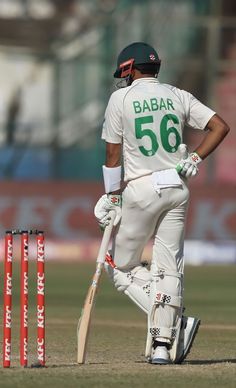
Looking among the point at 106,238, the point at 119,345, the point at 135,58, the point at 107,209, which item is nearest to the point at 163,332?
the point at 106,238

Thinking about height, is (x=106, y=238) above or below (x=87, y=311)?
above

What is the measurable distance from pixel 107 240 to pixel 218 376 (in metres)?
0.98

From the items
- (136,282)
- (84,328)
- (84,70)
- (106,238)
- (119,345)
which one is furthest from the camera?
(84,70)

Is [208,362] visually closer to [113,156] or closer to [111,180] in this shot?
[111,180]

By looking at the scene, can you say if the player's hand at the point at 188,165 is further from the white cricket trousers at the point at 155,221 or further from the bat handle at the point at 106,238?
the bat handle at the point at 106,238

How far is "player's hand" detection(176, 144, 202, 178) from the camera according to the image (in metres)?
6.73

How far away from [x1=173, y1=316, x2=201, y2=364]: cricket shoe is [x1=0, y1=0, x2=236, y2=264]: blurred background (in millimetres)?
15379

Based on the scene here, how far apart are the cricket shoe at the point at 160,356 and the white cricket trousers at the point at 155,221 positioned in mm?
404

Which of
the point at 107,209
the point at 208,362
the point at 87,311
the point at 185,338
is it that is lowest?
the point at 208,362

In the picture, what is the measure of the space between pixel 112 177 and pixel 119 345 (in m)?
1.52

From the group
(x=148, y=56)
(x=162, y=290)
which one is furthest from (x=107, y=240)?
(x=148, y=56)

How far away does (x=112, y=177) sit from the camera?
683 cm

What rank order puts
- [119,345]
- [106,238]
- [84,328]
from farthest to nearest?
[119,345] < [106,238] < [84,328]

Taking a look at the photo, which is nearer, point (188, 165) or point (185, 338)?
point (188, 165)
